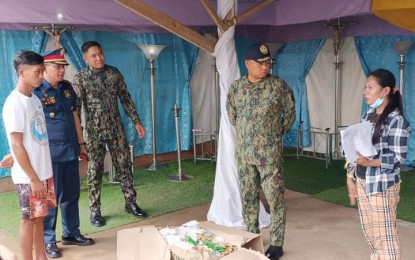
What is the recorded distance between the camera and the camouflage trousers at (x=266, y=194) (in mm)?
3486

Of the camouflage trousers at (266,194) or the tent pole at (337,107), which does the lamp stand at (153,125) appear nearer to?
the tent pole at (337,107)

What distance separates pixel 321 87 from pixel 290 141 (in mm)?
1157

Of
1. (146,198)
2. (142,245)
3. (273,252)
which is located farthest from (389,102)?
(146,198)

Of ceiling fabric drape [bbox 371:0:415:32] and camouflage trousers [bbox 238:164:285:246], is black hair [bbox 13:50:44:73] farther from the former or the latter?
ceiling fabric drape [bbox 371:0:415:32]

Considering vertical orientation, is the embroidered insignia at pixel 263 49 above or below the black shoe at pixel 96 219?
above

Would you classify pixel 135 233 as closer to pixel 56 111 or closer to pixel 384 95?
pixel 56 111

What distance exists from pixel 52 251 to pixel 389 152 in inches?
104

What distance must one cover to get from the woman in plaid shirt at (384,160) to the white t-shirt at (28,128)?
199cm

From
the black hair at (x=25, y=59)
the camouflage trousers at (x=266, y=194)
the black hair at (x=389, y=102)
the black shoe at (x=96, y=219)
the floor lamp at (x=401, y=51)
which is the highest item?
the floor lamp at (x=401, y=51)

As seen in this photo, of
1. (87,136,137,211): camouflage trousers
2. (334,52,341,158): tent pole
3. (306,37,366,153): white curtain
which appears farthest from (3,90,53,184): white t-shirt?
(306,37,366,153): white curtain

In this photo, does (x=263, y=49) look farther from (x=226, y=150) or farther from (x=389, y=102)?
(x=226, y=150)

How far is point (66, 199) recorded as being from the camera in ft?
13.0

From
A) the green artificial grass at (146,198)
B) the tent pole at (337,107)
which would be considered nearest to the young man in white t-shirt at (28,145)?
the green artificial grass at (146,198)

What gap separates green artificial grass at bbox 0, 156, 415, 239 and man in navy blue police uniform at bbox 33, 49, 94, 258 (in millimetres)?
419
